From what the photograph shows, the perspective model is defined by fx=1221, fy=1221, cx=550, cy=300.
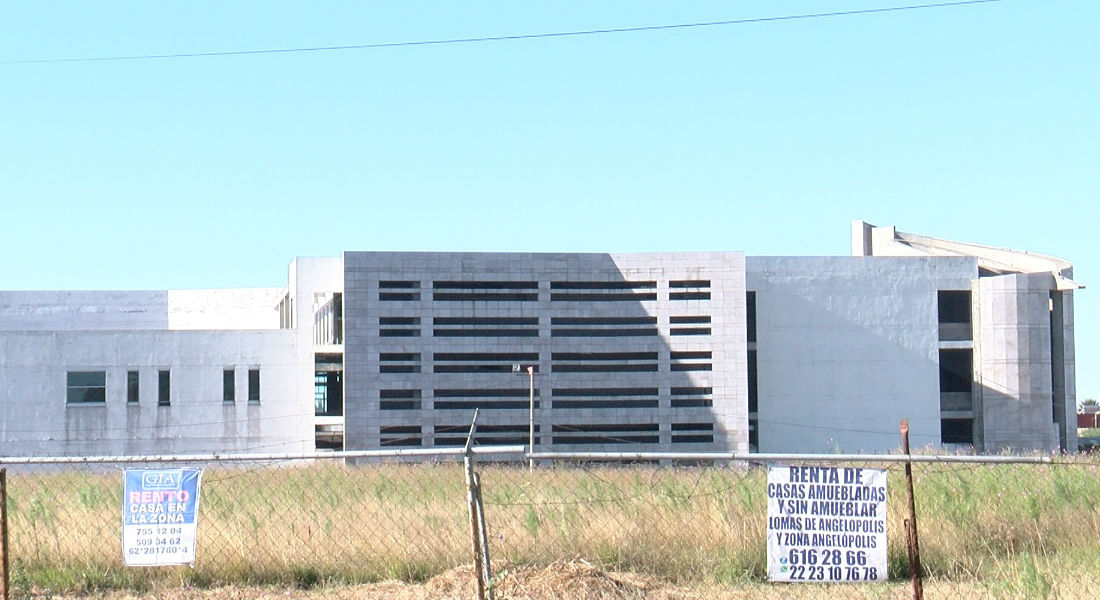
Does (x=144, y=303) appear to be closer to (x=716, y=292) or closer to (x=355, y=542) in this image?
(x=716, y=292)

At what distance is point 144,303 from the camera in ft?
247

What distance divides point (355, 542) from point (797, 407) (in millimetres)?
49799

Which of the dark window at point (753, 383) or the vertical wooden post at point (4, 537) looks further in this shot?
the dark window at point (753, 383)

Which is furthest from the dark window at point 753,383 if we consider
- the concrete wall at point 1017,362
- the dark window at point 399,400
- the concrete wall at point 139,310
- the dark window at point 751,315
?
the concrete wall at point 139,310

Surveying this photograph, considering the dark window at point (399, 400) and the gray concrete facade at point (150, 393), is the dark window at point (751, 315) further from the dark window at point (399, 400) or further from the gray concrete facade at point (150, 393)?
the gray concrete facade at point (150, 393)

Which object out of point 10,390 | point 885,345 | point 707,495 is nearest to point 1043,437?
point 885,345

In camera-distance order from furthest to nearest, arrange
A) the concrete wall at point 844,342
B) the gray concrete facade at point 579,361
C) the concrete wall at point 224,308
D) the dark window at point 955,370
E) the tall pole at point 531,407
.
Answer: the concrete wall at point 224,308 < the dark window at point 955,370 < the concrete wall at point 844,342 < the gray concrete facade at point 579,361 < the tall pole at point 531,407

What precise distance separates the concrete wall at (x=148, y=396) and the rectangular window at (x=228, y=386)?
0.58 feet

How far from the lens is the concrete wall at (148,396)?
52094 mm

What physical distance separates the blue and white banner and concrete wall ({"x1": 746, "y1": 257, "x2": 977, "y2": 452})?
50.7m

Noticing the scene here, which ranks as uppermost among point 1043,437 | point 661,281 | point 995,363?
point 661,281

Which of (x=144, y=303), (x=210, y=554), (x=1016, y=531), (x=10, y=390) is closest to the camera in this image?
(x=210, y=554)

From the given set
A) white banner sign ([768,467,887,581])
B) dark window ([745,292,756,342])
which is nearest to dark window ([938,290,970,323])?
dark window ([745,292,756,342])

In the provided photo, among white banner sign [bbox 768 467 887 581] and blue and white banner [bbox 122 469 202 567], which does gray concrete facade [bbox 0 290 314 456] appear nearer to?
blue and white banner [bbox 122 469 202 567]
